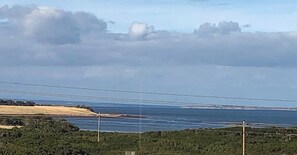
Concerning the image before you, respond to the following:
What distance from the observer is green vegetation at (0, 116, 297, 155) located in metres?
48.0

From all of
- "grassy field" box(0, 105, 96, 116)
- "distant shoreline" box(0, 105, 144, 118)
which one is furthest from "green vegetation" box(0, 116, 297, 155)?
"distant shoreline" box(0, 105, 144, 118)

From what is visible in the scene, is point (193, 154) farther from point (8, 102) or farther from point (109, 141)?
point (8, 102)

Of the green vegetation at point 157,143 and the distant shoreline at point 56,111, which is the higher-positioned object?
the distant shoreline at point 56,111

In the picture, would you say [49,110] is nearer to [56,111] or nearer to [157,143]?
[56,111]

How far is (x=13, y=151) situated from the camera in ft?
145

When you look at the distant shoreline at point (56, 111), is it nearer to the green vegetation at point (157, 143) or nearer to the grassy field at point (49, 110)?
the grassy field at point (49, 110)

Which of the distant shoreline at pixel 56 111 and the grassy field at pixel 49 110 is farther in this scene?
the distant shoreline at pixel 56 111

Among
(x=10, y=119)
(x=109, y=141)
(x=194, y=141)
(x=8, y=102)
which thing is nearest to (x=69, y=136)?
(x=109, y=141)

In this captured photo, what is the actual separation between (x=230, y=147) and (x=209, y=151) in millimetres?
1685

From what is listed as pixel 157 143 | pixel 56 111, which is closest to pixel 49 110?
pixel 56 111

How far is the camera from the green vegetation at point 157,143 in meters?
48.0

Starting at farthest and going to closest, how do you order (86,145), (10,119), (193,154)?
(10,119) < (86,145) < (193,154)

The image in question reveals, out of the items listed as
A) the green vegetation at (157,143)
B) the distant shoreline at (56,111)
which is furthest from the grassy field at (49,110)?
the green vegetation at (157,143)

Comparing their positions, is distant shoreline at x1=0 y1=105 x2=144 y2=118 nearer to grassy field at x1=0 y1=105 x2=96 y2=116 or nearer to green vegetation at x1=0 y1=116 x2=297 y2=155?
grassy field at x1=0 y1=105 x2=96 y2=116
